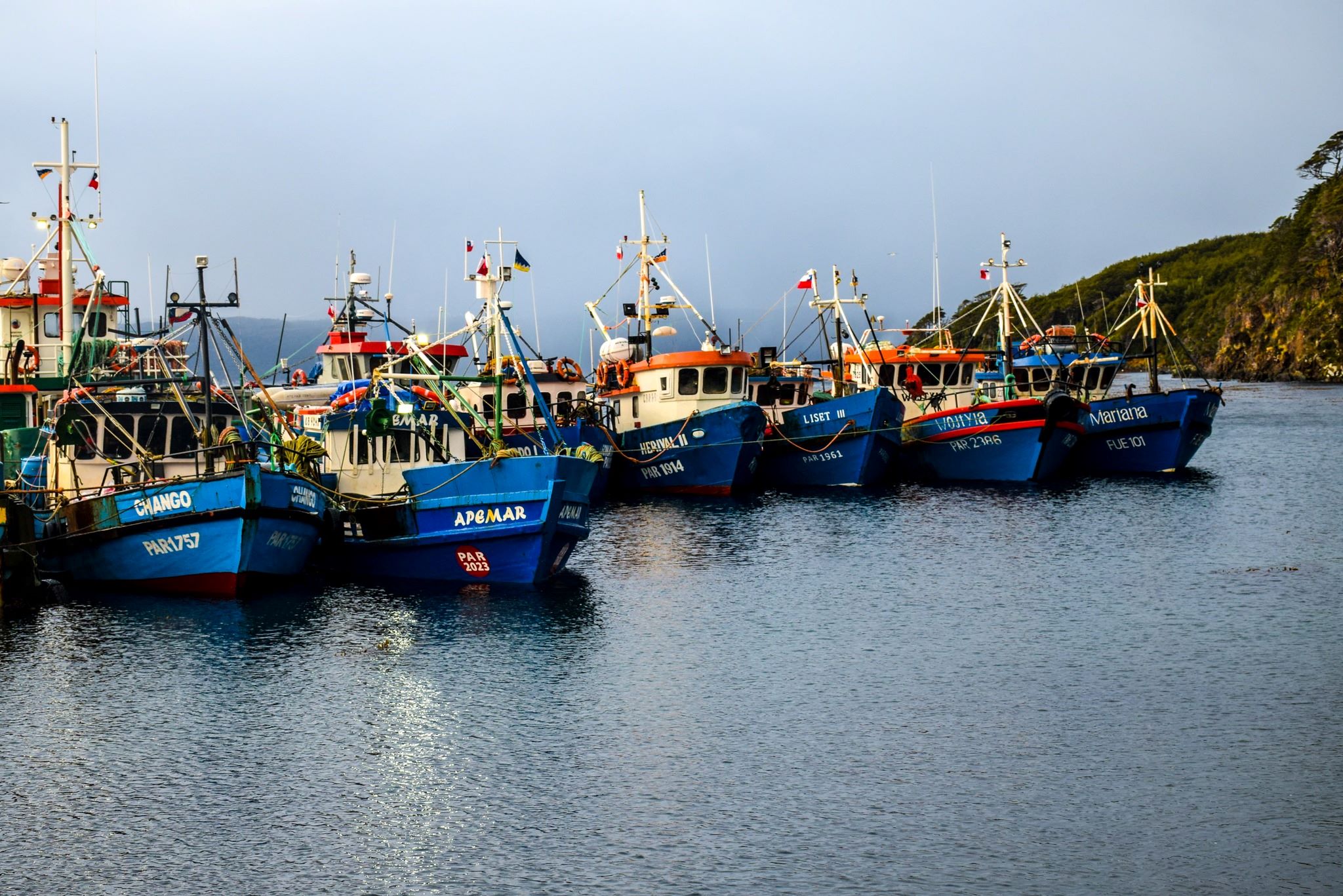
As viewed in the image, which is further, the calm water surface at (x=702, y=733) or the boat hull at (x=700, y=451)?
the boat hull at (x=700, y=451)

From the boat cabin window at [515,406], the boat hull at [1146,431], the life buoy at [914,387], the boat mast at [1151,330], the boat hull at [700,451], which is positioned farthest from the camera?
the life buoy at [914,387]

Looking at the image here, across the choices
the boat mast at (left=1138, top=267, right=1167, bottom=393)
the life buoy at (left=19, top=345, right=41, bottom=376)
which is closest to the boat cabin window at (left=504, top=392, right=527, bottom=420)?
the life buoy at (left=19, top=345, right=41, bottom=376)

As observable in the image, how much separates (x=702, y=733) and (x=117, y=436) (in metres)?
15.3

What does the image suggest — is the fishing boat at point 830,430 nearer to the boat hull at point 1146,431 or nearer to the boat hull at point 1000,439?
Result: the boat hull at point 1000,439

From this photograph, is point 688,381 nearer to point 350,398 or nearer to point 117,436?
point 350,398

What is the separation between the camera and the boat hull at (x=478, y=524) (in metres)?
27.0

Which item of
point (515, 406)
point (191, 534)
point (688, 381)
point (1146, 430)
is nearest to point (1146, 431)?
point (1146, 430)

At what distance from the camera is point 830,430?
47812 millimetres

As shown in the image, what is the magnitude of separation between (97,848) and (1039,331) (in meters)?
41.0

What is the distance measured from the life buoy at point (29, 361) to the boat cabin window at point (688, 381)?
749 inches

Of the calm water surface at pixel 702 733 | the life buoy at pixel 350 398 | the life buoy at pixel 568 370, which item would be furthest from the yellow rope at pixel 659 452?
the life buoy at pixel 350 398

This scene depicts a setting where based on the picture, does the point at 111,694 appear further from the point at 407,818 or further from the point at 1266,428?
the point at 1266,428

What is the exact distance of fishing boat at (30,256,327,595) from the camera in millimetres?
25641

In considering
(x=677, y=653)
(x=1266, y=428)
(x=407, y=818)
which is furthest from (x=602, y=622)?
(x=1266, y=428)
